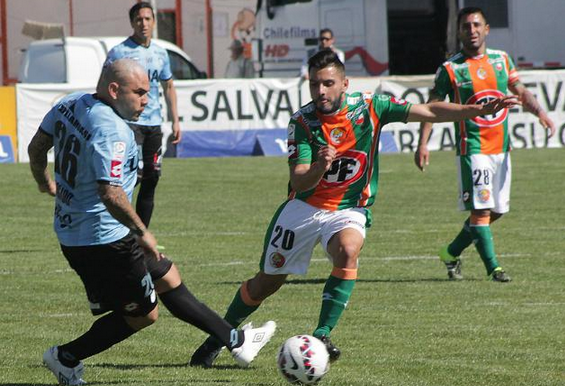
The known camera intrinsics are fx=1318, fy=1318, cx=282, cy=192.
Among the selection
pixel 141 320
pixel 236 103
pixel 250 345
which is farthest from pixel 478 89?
pixel 236 103

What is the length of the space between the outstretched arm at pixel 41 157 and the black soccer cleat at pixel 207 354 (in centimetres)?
121

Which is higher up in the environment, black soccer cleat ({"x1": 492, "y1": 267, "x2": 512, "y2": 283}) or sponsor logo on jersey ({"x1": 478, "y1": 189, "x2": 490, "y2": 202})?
sponsor logo on jersey ({"x1": 478, "y1": 189, "x2": 490, "y2": 202})

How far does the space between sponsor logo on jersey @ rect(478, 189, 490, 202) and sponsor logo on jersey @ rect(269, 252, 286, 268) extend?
3.74 metres

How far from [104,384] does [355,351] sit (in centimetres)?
168

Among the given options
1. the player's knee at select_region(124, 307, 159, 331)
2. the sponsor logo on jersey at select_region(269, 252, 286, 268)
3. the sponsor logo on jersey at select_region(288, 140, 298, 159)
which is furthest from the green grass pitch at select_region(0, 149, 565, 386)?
the sponsor logo on jersey at select_region(288, 140, 298, 159)

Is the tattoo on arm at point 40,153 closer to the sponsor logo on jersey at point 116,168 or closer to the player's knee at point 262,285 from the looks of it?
the sponsor logo on jersey at point 116,168

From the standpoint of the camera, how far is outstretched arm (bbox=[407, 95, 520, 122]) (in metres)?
7.58

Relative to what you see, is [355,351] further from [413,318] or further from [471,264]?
[471,264]

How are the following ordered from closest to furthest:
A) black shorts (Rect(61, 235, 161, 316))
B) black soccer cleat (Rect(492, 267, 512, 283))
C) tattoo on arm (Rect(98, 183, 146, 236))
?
tattoo on arm (Rect(98, 183, 146, 236)) → black shorts (Rect(61, 235, 161, 316)) → black soccer cleat (Rect(492, 267, 512, 283))

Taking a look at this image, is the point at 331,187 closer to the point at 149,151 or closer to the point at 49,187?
the point at 49,187

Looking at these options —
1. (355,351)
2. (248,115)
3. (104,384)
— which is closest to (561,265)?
(355,351)

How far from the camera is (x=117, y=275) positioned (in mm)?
6641

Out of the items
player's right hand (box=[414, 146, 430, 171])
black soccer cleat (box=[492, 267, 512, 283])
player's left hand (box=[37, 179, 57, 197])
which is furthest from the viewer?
black soccer cleat (box=[492, 267, 512, 283])

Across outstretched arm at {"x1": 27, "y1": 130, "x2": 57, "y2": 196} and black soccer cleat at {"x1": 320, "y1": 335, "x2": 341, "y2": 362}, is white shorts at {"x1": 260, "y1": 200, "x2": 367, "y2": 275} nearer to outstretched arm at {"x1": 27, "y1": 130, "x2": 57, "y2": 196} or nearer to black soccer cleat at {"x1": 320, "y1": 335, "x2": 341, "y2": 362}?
black soccer cleat at {"x1": 320, "y1": 335, "x2": 341, "y2": 362}
